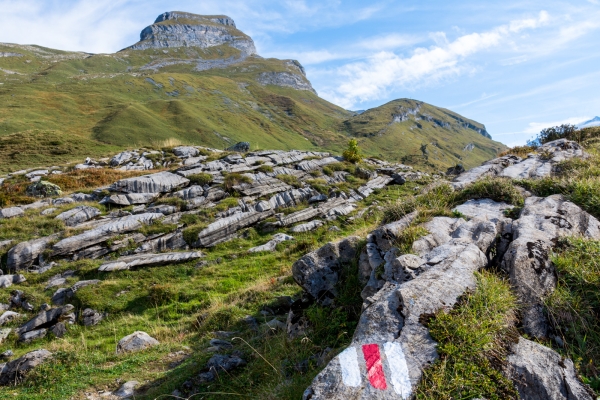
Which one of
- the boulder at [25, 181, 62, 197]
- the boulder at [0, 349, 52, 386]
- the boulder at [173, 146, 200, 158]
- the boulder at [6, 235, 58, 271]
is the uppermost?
the boulder at [173, 146, 200, 158]

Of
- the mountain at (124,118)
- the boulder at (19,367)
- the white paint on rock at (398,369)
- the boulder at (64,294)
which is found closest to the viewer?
the white paint on rock at (398,369)

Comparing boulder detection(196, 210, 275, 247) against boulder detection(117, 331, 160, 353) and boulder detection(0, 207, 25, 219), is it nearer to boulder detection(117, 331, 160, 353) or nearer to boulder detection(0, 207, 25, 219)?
boulder detection(117, 331, 160, 353)

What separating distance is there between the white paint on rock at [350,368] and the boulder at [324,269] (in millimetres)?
3958

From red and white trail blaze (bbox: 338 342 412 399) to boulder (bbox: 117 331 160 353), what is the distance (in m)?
9.02

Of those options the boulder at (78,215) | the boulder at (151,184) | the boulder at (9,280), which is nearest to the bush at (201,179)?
the boulder at (151,184)

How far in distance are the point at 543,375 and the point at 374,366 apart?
2.14m

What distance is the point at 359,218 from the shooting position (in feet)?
76.6

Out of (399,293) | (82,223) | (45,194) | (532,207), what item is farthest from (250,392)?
(45,194)

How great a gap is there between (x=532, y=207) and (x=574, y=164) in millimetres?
7858

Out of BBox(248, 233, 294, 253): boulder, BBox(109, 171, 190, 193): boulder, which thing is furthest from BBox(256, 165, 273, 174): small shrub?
BBox(248, 233, 294, 253): boulder

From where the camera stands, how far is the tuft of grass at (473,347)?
3.70m

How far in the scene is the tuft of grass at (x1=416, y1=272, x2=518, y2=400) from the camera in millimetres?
3701

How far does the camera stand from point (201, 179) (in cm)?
2772

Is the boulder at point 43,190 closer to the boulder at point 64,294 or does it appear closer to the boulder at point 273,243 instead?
the boulder at point 64,294
